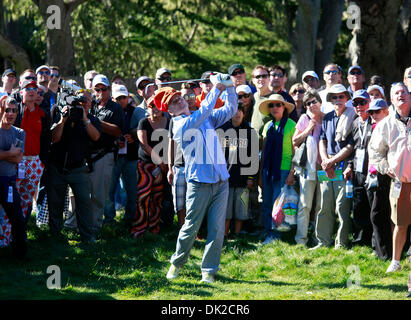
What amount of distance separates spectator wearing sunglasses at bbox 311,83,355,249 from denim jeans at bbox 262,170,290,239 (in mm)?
612

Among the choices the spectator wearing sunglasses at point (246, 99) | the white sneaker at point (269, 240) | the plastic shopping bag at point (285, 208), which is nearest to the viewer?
the plastic shopping bag at point (285, 208)

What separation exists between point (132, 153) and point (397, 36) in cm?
718

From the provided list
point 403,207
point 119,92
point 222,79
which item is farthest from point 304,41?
point 222,79

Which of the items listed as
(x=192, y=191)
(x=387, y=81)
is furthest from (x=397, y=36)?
(x=192, y=191)

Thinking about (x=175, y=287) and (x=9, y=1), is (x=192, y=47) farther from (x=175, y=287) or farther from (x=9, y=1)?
(x=175, y=287)

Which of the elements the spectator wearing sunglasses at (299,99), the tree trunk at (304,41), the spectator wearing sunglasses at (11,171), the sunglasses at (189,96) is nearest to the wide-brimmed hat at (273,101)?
the spectator wearing sunglasses at (299,99)

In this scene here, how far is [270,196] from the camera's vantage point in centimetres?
938

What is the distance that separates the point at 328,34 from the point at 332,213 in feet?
34.0

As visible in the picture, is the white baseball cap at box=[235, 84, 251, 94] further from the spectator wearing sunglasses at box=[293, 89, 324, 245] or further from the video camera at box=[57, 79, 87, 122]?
the video camera at box=[57, 79, 87, 122]

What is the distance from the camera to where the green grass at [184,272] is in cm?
709

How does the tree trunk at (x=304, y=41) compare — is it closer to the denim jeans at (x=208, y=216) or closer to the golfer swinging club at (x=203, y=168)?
the golfer swinging club at (x=203, y=168)

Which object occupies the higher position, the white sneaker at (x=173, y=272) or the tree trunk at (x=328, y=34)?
the tree trunk at (x=328, y=34)

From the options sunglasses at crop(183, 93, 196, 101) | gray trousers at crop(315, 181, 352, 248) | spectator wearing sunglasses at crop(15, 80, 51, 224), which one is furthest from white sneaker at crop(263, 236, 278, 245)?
spectator wearing sunglasses at crop(15, 80, 51, 224)

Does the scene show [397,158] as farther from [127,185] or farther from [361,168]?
[127,185]
